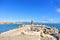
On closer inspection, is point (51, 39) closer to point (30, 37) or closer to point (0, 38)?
point (30, 37)

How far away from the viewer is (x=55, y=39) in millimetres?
6887

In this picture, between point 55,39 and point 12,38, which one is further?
point 55,39

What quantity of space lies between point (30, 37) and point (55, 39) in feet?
4.70

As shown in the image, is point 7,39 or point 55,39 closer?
point 7,39

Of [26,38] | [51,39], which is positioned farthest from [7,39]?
[51,39]

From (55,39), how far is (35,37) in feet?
3.93

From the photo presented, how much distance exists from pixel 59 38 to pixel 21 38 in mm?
1828

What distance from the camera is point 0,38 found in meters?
5.96

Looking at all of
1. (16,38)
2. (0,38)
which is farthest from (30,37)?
(0,38)

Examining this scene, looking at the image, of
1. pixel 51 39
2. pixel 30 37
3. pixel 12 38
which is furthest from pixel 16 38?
pixel 51 39

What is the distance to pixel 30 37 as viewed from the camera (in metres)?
6.06

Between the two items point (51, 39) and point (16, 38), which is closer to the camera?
point (16, 38)

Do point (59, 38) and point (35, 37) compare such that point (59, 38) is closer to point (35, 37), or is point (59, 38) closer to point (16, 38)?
point (35, 37)

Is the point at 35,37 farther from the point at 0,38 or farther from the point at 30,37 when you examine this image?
the point at 0,38
